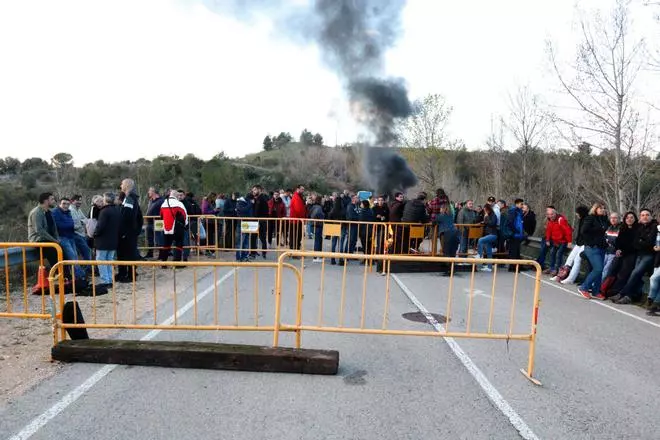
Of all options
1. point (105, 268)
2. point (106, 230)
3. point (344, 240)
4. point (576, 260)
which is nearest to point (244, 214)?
point (344, 240)

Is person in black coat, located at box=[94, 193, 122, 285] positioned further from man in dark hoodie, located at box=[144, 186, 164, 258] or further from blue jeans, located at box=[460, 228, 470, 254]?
blue jeans, located at box=[460, 228, 470, 254]

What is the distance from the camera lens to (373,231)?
11398mm

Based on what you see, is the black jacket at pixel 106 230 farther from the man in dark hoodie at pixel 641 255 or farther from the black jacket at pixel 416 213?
the man in dark hoodie at pixel 641 255

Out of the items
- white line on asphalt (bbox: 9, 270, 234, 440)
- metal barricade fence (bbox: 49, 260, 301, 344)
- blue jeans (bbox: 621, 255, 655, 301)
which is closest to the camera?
white line on asphalt (bbox: 9, 270, 234, 440)

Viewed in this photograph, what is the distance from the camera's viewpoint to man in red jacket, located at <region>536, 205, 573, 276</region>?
10.9 m

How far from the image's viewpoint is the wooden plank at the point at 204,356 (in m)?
4.55

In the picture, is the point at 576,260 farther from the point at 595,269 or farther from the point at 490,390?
the point at 490,390

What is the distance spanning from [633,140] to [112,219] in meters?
13.1

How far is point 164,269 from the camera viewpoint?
10680 millimetres

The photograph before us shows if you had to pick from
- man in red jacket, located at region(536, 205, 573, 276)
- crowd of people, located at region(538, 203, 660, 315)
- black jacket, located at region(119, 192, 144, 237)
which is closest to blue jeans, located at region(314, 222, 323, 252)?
black jacket, located at region(119, 192, 144, 237)

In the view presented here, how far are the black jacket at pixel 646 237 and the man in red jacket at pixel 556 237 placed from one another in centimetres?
272

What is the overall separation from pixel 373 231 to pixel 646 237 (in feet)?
18.2

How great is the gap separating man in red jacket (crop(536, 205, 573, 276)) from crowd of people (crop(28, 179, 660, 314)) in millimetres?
23

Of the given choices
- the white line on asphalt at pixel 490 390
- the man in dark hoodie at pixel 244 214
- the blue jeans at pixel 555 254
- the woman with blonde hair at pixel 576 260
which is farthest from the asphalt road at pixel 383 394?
the man in dark hoodie at pixel 244 214
